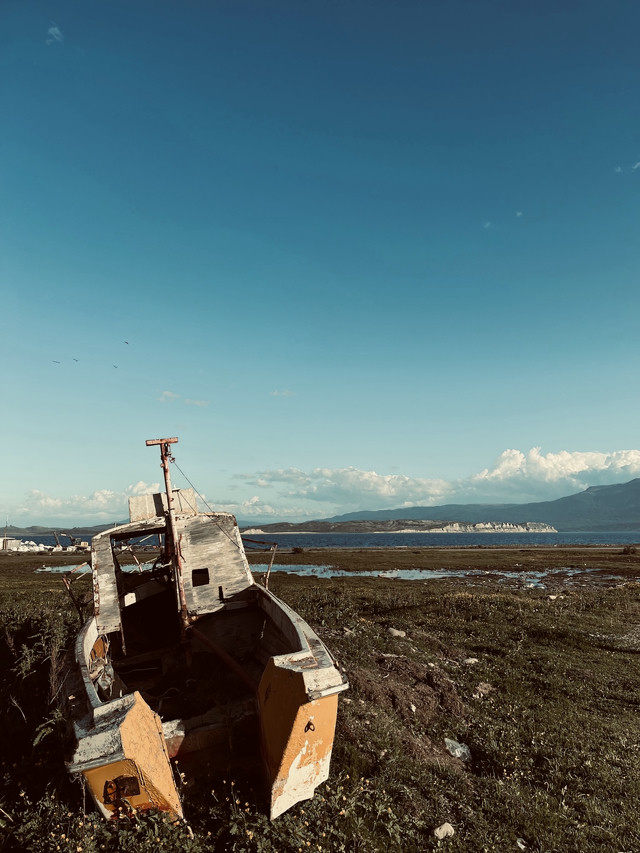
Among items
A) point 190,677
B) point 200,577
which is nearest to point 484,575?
point 200,577

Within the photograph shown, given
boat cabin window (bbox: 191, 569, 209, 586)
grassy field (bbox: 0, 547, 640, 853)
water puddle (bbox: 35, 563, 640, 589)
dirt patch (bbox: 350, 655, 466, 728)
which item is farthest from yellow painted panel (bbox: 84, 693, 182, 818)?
water puddle (bbox: 35, 563, 640, 589)

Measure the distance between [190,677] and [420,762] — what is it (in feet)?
20.3

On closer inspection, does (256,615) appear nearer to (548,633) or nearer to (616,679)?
(616,679)

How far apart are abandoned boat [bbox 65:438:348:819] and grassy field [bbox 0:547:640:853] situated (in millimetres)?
570

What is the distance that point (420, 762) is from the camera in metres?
8.94

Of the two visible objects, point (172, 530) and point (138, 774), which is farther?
point (172, 530)

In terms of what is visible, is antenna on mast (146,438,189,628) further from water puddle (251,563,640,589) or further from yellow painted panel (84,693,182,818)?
water puddle (251,563,640,589)

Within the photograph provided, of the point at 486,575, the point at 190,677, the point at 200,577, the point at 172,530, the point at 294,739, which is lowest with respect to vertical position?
the point at 486,575

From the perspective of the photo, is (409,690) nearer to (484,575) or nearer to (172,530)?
(172,530)

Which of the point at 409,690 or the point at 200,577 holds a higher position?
the point at 200,577

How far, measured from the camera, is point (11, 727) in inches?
367

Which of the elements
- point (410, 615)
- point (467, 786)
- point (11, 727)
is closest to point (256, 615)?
point (11, 727)

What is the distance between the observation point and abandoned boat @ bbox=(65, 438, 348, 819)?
259 inches

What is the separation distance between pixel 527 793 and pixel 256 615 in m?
7.94
